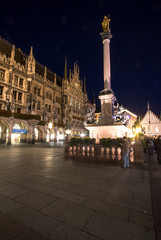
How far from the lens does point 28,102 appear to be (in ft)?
120

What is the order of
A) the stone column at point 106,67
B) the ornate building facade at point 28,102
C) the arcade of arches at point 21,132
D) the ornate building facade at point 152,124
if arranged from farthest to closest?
the ornate building facade at point 152,124, the ornate building facade at point 28,102, the arcade of arches at point 21,132, the stone column at point 106,67

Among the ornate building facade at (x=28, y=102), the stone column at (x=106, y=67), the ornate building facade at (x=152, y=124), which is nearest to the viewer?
the stone column at (x=106, y=67)

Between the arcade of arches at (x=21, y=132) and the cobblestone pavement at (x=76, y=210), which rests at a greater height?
the arcade of arches at (x=21, y=132)

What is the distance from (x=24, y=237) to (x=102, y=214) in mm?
1644

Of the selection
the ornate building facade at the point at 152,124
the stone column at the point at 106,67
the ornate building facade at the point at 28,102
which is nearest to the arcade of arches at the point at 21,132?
the ornate building facade at the point at 28,102

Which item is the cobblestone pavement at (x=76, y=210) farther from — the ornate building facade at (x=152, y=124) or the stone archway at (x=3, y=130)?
the ornate building facade at (x=152, y=124)

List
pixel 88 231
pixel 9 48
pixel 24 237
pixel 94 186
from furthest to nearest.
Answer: pixel 9 48, pixel 94 186, pixel 88 231, pixel 24 237

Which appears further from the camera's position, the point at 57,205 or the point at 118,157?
the point at 118,157

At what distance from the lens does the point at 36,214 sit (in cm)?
293

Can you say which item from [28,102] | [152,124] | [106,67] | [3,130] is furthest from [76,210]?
[152,124]

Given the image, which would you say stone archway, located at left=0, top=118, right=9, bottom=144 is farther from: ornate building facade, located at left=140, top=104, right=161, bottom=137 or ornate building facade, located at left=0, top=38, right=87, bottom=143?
ornate building facade, located at left=140, top=104, right=161, bottom=137

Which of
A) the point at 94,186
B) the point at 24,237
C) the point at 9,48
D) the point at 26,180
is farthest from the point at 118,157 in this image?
the point at 9,48

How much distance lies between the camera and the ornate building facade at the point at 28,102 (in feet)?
102

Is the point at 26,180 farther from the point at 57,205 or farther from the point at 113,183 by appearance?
the point at 113,183
